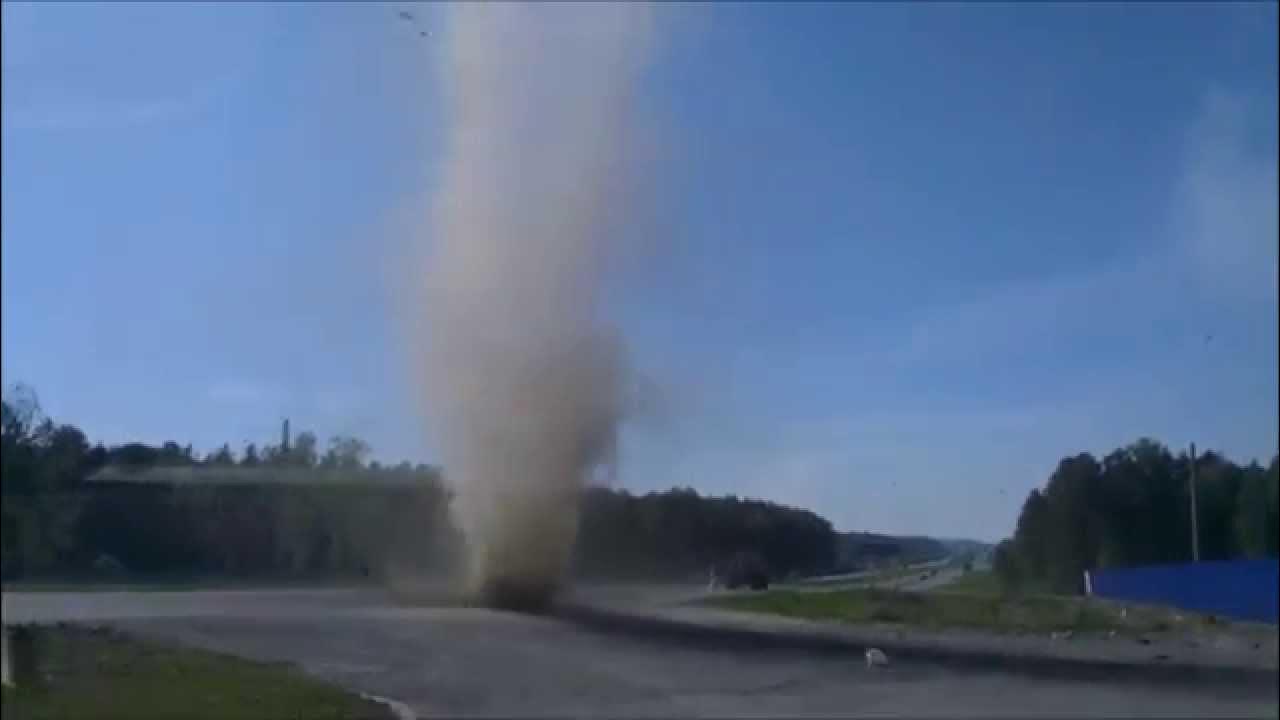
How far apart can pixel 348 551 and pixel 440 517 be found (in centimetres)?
900

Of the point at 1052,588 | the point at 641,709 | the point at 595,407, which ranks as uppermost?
the point at 595,407

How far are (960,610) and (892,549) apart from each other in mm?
8026

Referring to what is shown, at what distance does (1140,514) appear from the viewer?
59.4 ft

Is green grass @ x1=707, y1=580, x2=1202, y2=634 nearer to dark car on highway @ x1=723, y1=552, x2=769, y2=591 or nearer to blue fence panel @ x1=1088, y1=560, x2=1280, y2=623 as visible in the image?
dark car on highway @ x1=723, y1=552, x2=769, y2=591

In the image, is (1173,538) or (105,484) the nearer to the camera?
(105,484)

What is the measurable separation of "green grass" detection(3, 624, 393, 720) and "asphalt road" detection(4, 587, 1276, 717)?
731 mm

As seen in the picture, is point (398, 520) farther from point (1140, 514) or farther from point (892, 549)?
point (1140, 514)

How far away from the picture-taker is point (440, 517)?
39.3 meters

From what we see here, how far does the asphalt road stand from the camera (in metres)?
18.5

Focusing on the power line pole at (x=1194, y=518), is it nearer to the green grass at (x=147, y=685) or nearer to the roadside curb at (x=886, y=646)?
the roadside curb at (x=886, y=646)

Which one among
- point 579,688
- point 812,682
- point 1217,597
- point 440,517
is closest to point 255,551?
point 579,688

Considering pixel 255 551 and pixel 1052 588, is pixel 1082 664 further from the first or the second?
pixel 255 551

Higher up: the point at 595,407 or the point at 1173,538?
the point at 595,407

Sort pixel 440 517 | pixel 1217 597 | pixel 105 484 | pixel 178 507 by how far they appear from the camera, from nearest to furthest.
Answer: pixel 105 484
pixel 178 507
pixel 1217 597
pixel 440 517
